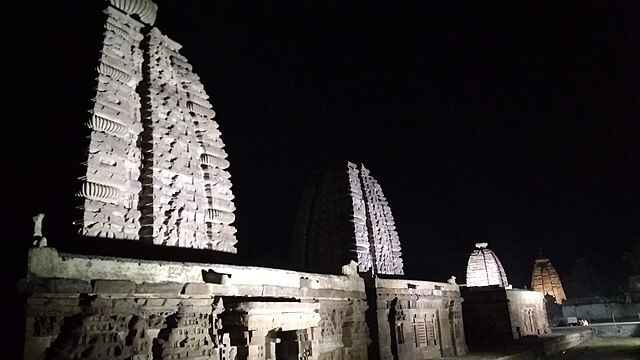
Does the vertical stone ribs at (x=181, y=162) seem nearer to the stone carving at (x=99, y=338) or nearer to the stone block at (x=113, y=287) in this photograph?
the stone block at (x=113, y=287)

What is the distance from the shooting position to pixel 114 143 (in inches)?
389

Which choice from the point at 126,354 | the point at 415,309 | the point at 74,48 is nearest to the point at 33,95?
the point at 74,48

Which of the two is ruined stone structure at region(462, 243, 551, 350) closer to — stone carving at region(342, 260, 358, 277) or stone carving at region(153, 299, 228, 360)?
stone carving at region(342, 260, 358, 277)

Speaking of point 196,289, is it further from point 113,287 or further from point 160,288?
point 113,287

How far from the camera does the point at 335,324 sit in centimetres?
1195

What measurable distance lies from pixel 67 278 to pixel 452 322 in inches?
605

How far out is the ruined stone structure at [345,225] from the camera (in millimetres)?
21281

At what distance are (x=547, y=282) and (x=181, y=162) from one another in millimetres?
36104

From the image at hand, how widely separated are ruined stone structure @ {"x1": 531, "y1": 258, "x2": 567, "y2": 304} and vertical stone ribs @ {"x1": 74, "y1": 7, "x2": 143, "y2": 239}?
36849 millimetres

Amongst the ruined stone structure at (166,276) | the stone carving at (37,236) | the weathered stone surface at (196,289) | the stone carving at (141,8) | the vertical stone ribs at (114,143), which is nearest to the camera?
the stone carving at (37,236)

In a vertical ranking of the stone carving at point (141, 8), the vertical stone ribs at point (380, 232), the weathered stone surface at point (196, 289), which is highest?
the stone carving at point (141, 8)

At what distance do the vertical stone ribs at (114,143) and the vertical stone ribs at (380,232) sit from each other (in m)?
A: 14.4

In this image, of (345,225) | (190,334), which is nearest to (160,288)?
(190,334)

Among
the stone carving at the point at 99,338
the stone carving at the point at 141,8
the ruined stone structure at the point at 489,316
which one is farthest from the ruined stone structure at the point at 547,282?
the stone carving at the point at 99,338
